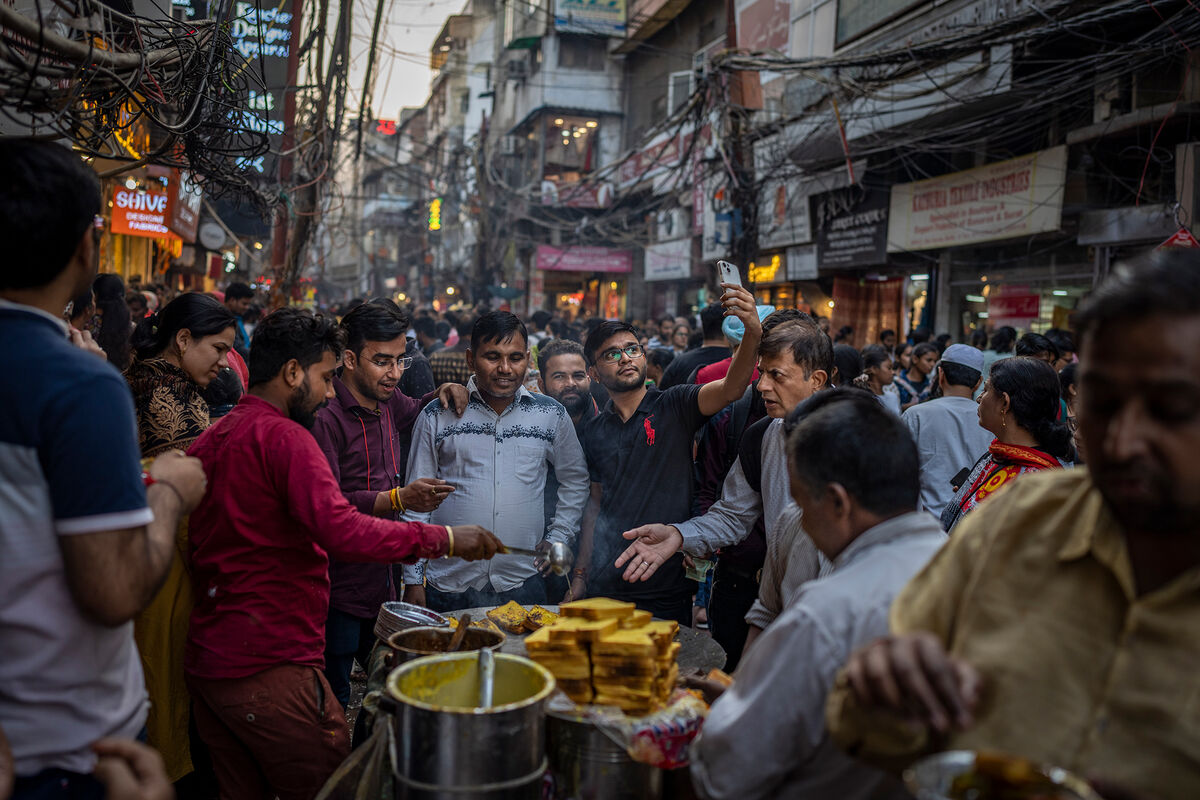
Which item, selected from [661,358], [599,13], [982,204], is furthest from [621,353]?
[599,13]

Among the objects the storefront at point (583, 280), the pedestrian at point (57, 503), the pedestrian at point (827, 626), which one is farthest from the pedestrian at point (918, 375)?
the storefront at point (583, 280)

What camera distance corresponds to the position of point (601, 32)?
31.6 metres

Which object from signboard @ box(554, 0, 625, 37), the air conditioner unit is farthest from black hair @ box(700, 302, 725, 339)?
the air conditioner unit

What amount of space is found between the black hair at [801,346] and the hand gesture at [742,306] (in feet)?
0.33

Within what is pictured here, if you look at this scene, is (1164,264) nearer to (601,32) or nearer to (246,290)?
(246,290)

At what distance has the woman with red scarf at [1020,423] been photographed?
12.4ft

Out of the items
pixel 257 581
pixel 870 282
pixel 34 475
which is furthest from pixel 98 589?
pixel 870 282

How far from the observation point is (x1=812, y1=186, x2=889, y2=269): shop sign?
14.0 m

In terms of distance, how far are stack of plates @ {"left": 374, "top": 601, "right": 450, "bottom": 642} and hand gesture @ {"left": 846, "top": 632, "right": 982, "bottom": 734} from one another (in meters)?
1.98

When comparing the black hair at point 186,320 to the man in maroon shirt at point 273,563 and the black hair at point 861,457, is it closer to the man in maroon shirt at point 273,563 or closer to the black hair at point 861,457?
the man in maroon shirt at point 273,563

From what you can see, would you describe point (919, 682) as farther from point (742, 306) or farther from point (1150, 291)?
point (742, 306)

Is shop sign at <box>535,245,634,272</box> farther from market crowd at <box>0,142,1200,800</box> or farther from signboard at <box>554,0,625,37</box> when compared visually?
market crowd at <box>0,142,1200,800</box>

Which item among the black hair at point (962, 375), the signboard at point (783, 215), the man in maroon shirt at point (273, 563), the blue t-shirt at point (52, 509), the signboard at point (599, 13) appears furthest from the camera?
the signboard at point (599, 13)

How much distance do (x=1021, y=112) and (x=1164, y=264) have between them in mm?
11004
